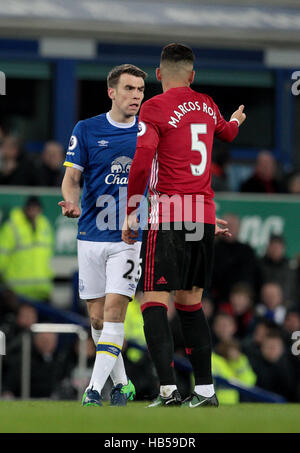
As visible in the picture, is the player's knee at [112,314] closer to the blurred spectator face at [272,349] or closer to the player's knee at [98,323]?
the player's knee at [98,323]

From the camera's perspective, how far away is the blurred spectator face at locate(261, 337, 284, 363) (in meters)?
13.2

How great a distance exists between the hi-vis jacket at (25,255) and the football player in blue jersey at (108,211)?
605cm

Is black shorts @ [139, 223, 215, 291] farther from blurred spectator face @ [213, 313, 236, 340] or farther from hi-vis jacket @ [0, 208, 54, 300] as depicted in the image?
hi-vis jacket @ [0, 208, 54, 300]

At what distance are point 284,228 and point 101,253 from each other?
8699mm

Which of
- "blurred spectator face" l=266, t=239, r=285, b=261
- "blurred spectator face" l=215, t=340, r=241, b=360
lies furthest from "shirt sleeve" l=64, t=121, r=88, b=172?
"blurred spectator face" l=266, t=239, r=285, b=261

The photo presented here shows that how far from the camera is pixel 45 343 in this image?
12516 millimetres

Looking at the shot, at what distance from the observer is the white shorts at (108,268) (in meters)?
7.73

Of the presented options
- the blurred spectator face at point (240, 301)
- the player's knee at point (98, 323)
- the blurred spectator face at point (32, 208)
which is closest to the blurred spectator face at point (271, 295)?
the blurred spectator face at point (240, 301)

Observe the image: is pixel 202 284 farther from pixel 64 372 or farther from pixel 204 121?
pixel 64 372

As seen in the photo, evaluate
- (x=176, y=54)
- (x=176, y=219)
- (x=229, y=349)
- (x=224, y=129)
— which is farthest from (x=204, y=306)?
(x=176, y=54)

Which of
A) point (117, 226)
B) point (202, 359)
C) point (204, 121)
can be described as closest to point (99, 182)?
point (117, 226)

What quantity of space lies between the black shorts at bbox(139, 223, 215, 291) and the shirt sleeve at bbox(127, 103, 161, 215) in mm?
265

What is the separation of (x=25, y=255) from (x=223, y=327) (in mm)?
2658
